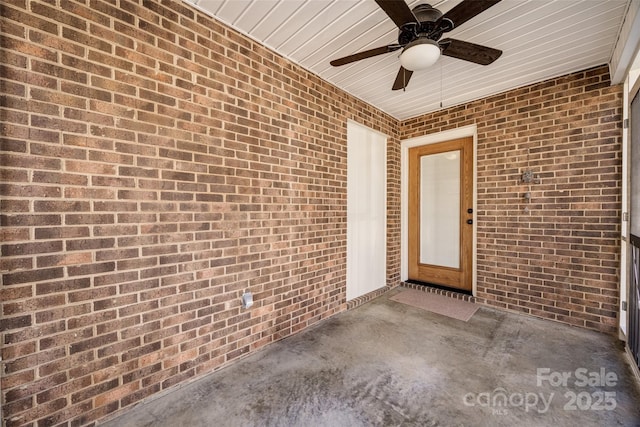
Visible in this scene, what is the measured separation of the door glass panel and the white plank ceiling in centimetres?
116

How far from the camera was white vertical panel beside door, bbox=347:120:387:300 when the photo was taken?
11.4ft

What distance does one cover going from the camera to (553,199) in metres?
2.94

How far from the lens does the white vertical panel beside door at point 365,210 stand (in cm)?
348

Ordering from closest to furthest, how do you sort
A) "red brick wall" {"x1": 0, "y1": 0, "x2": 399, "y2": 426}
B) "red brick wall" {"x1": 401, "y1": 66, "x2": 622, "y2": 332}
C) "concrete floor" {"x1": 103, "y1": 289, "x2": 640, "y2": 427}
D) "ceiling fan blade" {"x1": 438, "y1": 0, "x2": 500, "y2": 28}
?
"red brick wall" {"x1": 0, "y1": 0, "x2": 399, "y2": 426} → "ceiling fan blade" {"x1": 438, "y1": 0, "x2": 500, "y2": 28} → "concrete floor" {"x1": 103, "y1": 289, "x2": 640, "y2": 427} → "red brick wall" {"x1": 401, "y1": 66, "x2": 622, "y2": 332}

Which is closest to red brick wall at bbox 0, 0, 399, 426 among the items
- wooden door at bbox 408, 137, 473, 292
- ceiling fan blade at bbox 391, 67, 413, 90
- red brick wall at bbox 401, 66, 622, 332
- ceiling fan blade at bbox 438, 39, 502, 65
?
ceiling fan blade at bbox 391, 67, 413, 90

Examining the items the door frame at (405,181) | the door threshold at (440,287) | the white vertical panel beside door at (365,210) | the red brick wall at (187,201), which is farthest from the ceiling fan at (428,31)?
the door threshold at (440,287)

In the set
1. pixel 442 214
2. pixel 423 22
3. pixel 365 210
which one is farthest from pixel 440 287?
pixel 423 22

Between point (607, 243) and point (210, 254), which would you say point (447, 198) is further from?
point (210, 254)

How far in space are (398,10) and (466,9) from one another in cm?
41

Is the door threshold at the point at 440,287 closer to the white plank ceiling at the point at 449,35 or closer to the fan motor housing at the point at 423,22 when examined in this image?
the white plank ceiling at the point at 449,35

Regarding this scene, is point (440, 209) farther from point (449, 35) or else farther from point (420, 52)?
point (420, 52)

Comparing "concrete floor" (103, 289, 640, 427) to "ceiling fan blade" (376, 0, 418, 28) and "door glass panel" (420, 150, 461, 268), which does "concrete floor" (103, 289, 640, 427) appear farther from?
"ceiling fan blade" (376, 0, 418, 28)

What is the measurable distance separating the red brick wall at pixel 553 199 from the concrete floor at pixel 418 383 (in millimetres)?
450

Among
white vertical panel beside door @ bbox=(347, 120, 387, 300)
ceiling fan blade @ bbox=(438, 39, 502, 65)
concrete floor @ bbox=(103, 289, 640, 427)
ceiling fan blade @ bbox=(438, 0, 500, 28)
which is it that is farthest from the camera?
white vertical panel beside door @ bbox=(347, 120, 387, 300)
